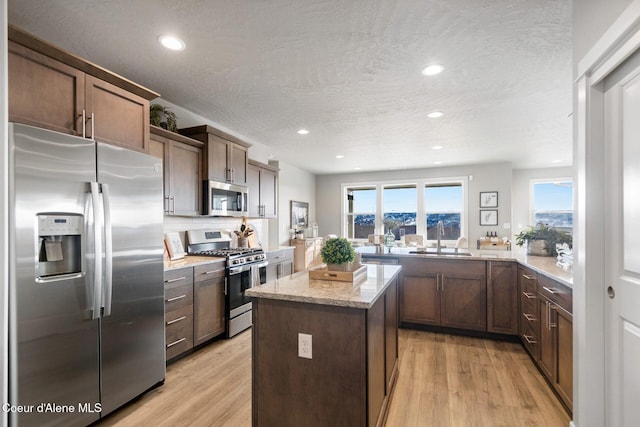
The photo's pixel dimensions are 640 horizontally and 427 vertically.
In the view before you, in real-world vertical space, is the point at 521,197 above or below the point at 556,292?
above

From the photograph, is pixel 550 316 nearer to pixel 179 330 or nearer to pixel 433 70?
pixel 433 70

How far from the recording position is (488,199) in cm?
706

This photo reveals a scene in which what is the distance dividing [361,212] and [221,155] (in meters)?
5.26

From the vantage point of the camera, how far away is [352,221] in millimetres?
8469

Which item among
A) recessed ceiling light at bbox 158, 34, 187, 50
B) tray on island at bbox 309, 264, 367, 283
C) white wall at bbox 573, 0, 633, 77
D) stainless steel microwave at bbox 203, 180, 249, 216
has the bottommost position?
tray on island at bbox 309, 264, 367, 283

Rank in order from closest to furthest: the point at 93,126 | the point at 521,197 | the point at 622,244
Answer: the point at 622,244, the point at 93,126, the point at 521,197

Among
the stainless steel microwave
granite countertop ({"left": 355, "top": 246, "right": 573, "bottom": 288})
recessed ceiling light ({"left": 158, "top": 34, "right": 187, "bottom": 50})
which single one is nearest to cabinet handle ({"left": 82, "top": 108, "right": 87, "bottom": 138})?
recessed ceiling light ({"left": 158, "top": 34, "right": 187, "bottom": 50})

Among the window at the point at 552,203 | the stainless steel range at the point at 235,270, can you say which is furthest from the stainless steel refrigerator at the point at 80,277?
the window at the point at 552,203

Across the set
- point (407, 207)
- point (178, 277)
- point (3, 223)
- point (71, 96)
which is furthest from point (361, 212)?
point (3, 223)

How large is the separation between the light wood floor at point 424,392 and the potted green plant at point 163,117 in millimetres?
2273

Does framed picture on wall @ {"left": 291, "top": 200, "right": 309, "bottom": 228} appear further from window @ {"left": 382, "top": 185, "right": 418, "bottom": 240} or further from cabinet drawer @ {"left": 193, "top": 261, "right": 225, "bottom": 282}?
cabinet drawer @ {"left": 193, "top": 261, "right": 225, "bottom": 282}

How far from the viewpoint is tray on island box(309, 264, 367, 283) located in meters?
1.90

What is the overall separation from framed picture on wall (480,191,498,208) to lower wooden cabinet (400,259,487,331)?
4.39 m

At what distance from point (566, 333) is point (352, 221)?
257 inches
